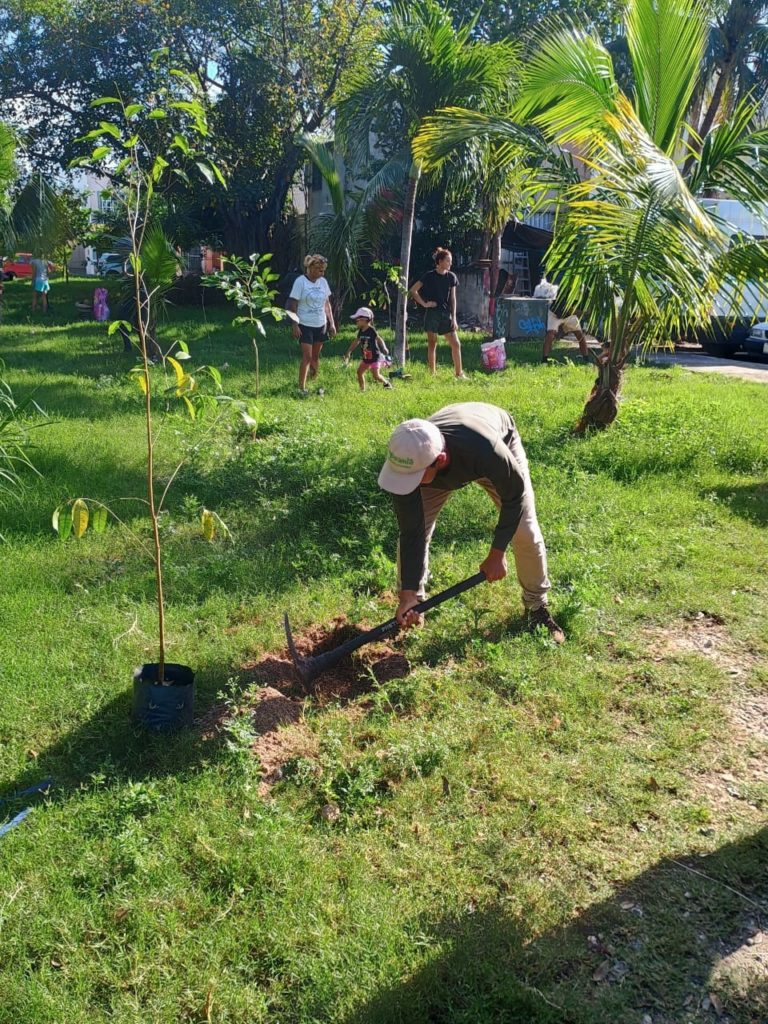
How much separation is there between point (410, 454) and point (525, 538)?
4.03 ft

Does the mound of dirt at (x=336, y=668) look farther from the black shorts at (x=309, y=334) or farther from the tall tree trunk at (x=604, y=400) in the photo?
the black shorts at (x=309, y=334)

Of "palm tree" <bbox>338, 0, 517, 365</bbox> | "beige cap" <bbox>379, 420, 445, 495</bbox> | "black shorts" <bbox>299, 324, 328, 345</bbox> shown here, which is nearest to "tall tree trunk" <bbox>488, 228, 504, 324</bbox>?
"palm tree" <bbox>338, 0, 517, 365</bbox>

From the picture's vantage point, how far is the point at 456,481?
4.21 meters

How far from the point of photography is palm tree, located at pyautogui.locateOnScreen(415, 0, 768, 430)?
607 centimetres

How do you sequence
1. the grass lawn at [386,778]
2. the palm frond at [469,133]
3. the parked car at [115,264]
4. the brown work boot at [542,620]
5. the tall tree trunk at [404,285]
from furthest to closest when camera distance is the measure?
1. the parked car at [115,264]
2. the tall tree trunk at [404,285]
3. the palm frond at [469,133]
4. the brown work boot at [542,620]
5. the grass lawn at [386,778]

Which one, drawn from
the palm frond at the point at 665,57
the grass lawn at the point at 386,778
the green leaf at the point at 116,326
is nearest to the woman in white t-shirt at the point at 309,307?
the grass lawn at the point at 386,778

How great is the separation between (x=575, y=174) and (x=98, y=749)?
258 inches

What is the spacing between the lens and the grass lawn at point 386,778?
8.55 feet

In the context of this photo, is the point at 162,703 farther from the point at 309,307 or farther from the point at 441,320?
the point at 441,320

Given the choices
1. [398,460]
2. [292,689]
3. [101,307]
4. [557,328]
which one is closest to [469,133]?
[398,460]

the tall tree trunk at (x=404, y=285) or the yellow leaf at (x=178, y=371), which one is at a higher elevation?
the tall tree trunk at (x=404, y=285)

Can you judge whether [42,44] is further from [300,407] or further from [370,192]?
[300,407]

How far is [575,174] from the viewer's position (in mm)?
7633

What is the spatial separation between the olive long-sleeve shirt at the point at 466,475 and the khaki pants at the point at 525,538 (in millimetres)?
210
